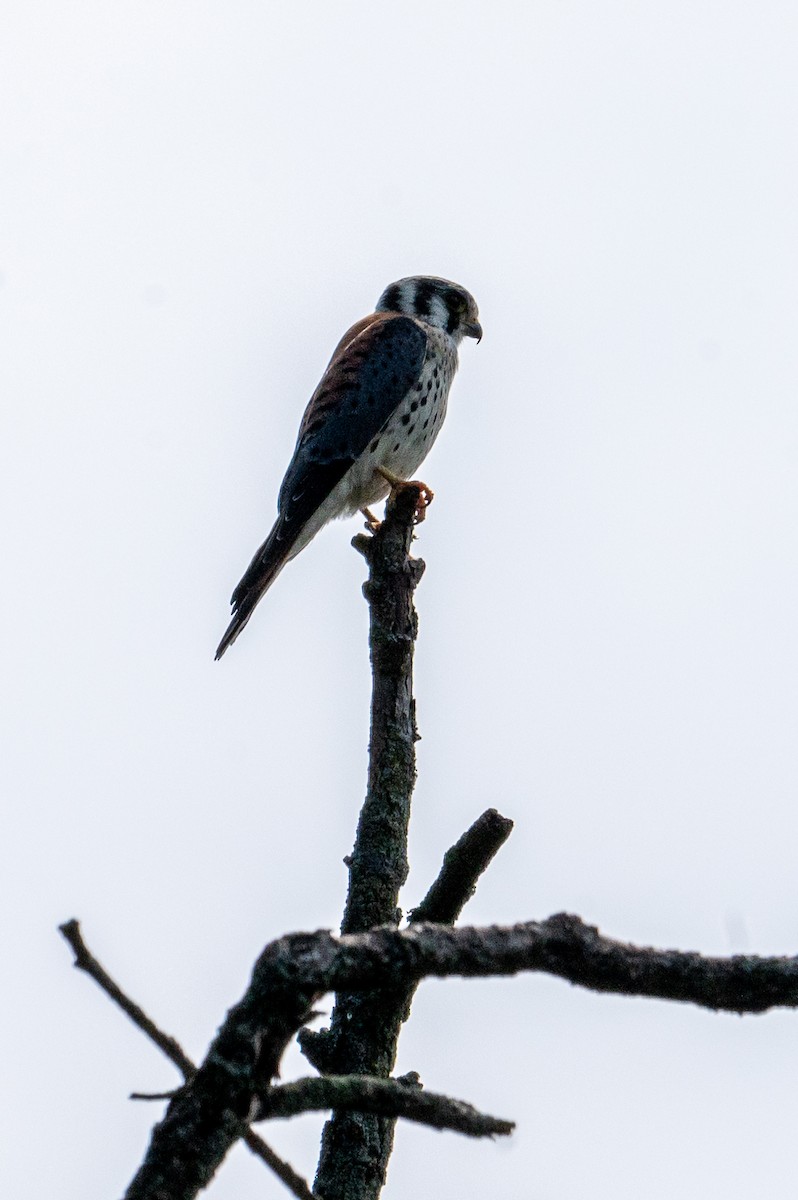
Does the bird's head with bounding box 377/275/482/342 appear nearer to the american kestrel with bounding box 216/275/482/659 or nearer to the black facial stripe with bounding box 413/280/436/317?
the black facial stripe with bounding box 413/280/436/317

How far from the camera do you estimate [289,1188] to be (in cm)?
176

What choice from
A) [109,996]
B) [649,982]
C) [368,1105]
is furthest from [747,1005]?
[109,996]

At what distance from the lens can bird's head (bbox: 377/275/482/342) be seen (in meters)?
7.96

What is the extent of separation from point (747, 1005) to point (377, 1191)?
4.27 ft

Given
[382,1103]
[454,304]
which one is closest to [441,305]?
Answer: [454,304]


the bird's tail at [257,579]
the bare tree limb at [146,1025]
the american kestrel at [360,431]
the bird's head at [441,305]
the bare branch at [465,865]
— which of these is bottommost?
the bare tree limb at [146,1025]

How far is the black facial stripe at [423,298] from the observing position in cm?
801

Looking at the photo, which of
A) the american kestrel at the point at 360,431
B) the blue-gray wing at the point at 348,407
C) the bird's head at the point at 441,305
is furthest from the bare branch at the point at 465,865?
the bird's head at the point at 441,305

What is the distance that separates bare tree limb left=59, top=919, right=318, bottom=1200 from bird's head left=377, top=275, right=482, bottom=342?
21.3ft

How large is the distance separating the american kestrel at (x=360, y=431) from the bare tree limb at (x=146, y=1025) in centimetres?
440

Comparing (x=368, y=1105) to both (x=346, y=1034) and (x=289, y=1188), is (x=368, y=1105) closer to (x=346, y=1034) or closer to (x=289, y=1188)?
(x=289, y=1188)

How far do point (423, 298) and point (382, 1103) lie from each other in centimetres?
662

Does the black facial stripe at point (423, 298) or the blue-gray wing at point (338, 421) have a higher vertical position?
the black facial stripe at point (423, 298)

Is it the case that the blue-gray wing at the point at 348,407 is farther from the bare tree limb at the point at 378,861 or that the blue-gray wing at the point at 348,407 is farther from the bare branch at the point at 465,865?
the bare branch at the point at 465,865
